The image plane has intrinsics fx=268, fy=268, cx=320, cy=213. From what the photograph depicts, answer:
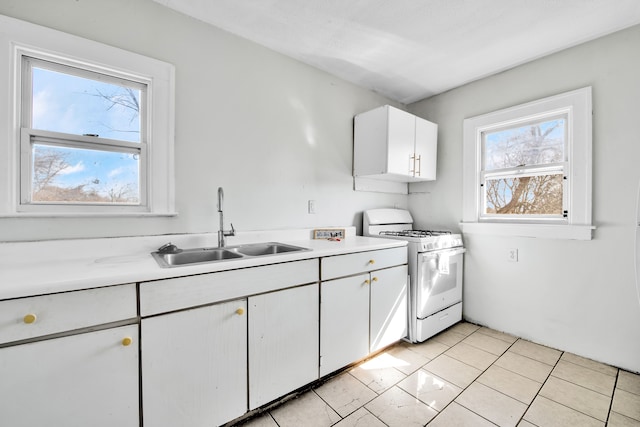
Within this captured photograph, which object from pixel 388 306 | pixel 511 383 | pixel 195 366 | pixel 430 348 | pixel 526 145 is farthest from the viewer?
pixel 526 145

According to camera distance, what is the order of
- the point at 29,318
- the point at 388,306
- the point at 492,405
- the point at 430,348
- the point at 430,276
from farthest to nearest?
the point at 430,276
the point at 430,348
the point at 388,306
the point at 492,405
the point at 29,318

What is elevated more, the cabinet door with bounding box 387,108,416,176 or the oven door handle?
the cabinet door with bounding box 387,108,416,176

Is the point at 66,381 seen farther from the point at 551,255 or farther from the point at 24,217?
the point at 551,255

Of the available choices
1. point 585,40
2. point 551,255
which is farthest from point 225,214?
point 585,40

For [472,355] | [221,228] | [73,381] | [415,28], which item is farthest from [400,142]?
[73,381]

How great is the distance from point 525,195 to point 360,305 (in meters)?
1.91

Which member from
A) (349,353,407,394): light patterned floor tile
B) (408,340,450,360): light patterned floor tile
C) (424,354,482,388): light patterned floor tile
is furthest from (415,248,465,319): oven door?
(349,353,407,394): light patterned floor tile

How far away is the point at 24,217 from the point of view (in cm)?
136

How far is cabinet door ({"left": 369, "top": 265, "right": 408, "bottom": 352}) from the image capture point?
206 cm

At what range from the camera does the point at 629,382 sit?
5.98 feet

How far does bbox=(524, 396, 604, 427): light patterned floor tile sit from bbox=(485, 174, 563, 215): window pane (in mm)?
1482

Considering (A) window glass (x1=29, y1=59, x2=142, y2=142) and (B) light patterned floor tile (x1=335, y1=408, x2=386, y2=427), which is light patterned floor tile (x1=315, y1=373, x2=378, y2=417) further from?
(A) window glass (x1=29, y1=59, x2=142, y2=142)

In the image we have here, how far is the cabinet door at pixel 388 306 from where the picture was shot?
6.76ft

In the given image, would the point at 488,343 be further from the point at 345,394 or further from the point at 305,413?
the point at 305,413
